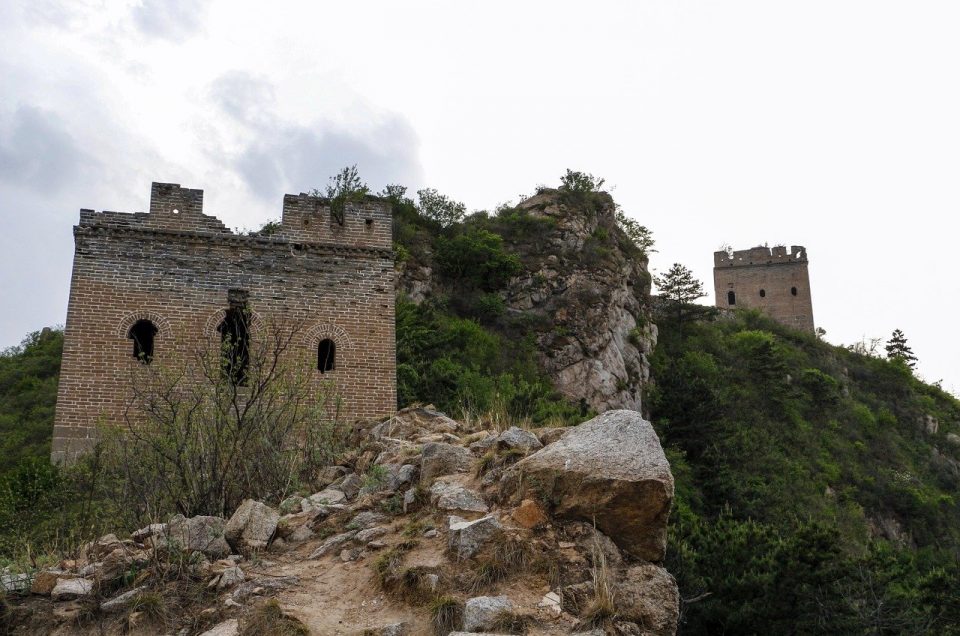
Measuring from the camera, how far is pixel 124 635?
649 centimetres

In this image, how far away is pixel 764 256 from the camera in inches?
2074

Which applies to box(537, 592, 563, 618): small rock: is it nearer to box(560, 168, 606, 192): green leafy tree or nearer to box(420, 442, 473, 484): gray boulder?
box(420, 442, 473, 484): gray boulder


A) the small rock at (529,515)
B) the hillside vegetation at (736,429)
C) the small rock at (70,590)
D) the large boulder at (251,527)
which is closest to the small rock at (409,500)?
the large boulder at (251,527)

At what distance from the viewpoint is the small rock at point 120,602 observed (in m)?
6.71

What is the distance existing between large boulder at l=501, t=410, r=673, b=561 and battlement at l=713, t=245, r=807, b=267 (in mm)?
47884

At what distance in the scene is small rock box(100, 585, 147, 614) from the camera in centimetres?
671

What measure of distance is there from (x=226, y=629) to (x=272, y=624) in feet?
1.12

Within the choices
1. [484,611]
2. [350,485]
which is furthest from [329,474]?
[484,611]

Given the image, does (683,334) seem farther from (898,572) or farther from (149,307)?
(149,307)

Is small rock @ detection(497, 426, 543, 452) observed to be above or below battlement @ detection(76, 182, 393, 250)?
below

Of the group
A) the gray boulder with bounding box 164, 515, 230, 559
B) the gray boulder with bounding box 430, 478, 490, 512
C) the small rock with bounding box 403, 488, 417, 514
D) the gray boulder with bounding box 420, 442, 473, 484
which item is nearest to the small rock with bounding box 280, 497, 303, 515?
the gray boulder with bounding box 164, 515, 230, 559

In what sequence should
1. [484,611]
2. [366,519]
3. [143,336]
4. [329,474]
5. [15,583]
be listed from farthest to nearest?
[143,336]
[329,474]
[366,519]
[15,583]
[484,611]

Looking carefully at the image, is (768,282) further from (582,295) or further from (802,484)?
(582,295)

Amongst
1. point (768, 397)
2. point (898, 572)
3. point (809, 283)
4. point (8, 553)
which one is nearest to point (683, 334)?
point (768, 397)
